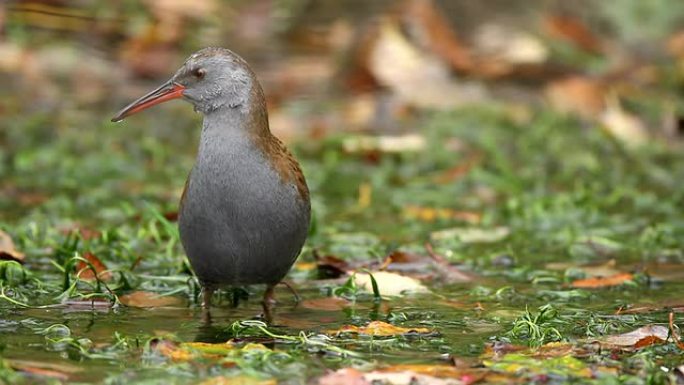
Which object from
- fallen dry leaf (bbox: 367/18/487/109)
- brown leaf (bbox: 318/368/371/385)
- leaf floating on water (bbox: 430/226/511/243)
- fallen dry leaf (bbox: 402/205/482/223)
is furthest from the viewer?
fallen dry leaf (bbox: 367/18/487/109)

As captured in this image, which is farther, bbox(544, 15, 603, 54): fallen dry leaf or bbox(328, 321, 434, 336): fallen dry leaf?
bbox(544, 15, 603, 54): fallen dry leaf

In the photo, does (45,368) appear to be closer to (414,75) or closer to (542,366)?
(542,366)

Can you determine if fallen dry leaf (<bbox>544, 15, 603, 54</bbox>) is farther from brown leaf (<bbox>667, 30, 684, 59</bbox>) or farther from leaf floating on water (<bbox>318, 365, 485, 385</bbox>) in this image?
leaf floating on water (<bbox>318, 365, 485, 385</bbox>)

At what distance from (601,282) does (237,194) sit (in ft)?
6.40

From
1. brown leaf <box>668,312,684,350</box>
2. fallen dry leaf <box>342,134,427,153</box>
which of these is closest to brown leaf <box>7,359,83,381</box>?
brown leaf <box>668,312,684,350</box>

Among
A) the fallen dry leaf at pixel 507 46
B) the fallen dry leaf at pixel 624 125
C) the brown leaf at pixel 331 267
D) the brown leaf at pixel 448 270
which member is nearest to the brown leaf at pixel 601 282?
the brown leaf at pixel 448 270

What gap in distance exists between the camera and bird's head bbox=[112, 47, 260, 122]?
5684 mm

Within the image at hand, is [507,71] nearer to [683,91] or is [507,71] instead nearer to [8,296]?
[683,91]

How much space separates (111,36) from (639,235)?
557 centimetres

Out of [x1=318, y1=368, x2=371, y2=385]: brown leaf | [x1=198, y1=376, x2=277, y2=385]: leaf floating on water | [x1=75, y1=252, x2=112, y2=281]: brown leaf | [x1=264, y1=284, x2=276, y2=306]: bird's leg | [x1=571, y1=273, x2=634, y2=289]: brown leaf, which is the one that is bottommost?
[x1=198, y1=376, x2=277, y2=385]: leaf floating on water

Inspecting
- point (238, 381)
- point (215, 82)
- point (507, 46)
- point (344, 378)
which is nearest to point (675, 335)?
point (344, 378)

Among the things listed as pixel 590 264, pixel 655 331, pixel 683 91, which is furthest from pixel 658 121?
pixel 655 331

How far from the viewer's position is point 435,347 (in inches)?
197

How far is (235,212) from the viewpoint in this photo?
5.42 meters
